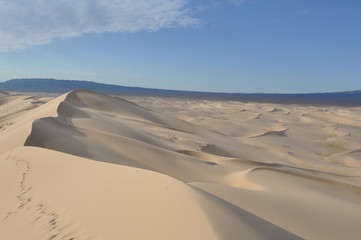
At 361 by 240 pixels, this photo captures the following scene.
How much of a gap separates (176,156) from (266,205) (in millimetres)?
3184

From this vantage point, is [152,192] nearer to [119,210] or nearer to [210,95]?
[119,210]

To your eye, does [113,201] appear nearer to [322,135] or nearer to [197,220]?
[197,220]

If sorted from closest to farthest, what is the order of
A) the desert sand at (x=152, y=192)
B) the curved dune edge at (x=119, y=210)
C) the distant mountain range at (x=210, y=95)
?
1. the curved dune edge at (x=119, y=210)
2. the desert sand at (x=152, y=192)
3. the distant mountain range at (x=210, y=95)

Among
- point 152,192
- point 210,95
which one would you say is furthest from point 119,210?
point 210,95

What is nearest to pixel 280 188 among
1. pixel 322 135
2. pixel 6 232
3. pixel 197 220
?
pixel 197 220

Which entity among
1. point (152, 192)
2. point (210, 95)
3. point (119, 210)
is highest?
point (210, 95)

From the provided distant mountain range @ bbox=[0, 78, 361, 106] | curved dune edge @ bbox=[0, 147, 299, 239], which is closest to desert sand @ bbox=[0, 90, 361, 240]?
curved dune edge @ bbox=[0, 147, 299, 239]

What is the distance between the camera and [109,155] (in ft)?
21.3

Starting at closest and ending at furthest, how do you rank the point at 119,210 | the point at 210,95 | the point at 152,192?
the point at 119,210 < the point at 152,192 < the point at 210,95

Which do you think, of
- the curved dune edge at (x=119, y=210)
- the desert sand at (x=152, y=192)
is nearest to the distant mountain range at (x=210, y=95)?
the desert sand at (x=152, y=192)

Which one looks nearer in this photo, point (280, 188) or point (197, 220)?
point (197, 220)

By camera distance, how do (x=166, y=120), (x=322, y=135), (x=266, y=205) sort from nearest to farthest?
(x=266, y=205) → (x=166, y=120) → (x=322, y=135)

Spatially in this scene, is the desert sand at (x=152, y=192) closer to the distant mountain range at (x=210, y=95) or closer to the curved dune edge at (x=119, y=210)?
the curved dune edge at (x=119, y=210)

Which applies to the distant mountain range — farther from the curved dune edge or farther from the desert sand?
the curved dune edge
